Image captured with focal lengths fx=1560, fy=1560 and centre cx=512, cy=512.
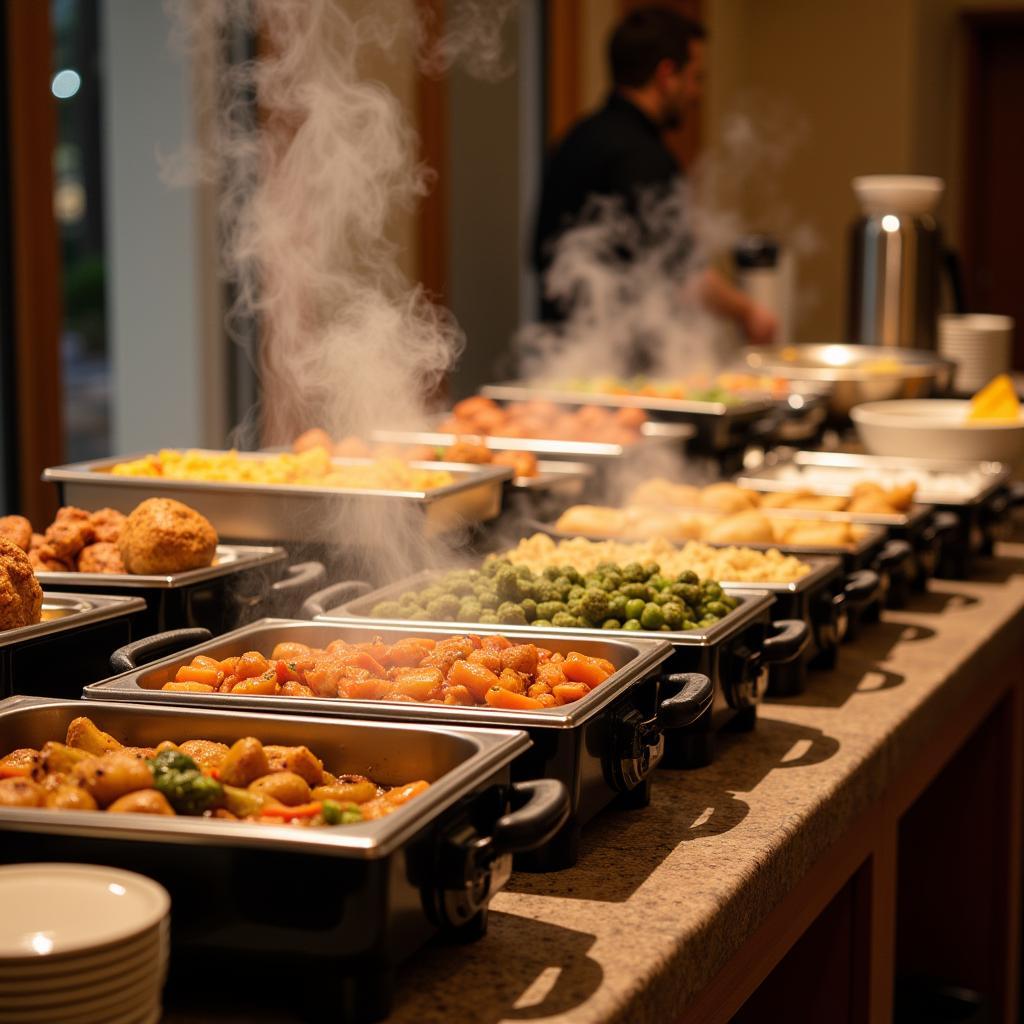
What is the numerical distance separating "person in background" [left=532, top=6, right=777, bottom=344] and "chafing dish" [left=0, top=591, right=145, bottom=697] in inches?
126

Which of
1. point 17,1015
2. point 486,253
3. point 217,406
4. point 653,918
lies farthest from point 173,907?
point 486,253

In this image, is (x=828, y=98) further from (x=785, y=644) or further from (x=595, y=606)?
(x=595, y=606)

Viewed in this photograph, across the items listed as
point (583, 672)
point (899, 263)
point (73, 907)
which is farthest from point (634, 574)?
point (899, 263)

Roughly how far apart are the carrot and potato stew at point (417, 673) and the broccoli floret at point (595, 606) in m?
0.15

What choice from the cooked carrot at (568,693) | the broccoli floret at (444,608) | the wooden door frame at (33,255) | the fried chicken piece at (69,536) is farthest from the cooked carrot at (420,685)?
the wooden door frame at (33,255)

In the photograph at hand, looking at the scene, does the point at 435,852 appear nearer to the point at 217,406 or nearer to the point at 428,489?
the point at 428,489

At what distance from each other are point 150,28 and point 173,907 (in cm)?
397

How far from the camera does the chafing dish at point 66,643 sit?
148cm

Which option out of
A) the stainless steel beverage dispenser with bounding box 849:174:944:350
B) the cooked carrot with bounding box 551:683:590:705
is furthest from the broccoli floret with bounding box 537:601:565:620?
the stainless steel beverage dispenser with bounding box 849:174:944:350

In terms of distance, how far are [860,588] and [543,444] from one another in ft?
2.97

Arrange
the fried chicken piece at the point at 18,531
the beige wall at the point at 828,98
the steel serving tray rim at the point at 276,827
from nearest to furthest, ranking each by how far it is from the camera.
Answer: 1. the steel serving tray rim at the point at 276,827
2. the fried chicken piece at the point at 18,531
3. the beige wall at the point at 828,98

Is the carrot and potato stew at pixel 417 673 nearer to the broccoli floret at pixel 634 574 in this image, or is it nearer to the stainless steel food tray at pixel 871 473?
the broccoli floret at pixel 634 574

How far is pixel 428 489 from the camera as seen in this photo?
7.27ft

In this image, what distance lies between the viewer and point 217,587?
6.04 feet
